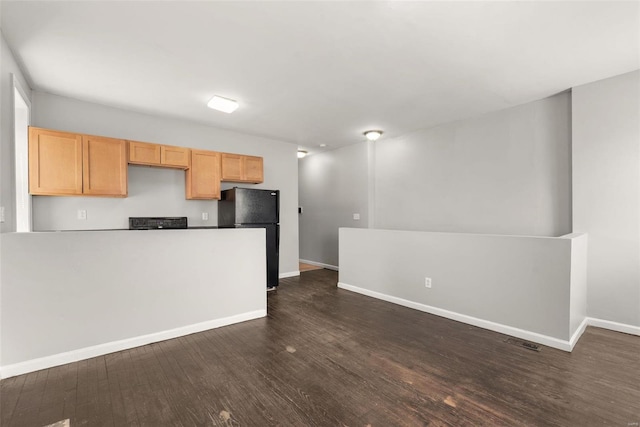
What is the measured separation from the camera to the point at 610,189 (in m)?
3.05

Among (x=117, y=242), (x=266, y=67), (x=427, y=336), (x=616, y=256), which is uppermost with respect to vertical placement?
(x=266, y=67)

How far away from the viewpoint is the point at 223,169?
4.51m

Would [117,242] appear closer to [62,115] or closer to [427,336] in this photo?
[62,115]

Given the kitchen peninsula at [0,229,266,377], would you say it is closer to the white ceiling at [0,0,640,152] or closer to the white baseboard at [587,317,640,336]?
the white ceiling at [0,0,640,152]

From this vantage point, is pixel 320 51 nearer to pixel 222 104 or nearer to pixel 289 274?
pixel 222 104

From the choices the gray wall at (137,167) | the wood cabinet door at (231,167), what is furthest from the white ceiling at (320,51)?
the wood cabinet door at (231,167)

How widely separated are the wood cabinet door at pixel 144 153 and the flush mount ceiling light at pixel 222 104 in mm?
994

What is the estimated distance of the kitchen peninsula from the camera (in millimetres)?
2215

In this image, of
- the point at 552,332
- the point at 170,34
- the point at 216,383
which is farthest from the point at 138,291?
the point at 552,332

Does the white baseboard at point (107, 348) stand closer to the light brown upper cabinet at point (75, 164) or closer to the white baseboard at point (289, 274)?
the light brown upper cabinet at point (75, 164)

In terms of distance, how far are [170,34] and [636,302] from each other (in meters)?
5.17

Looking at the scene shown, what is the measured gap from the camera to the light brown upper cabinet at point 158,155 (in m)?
3.73

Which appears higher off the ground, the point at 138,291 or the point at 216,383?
the point at 138,291

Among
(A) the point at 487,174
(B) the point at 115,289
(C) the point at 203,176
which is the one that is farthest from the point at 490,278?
(C) the point at 203,176
